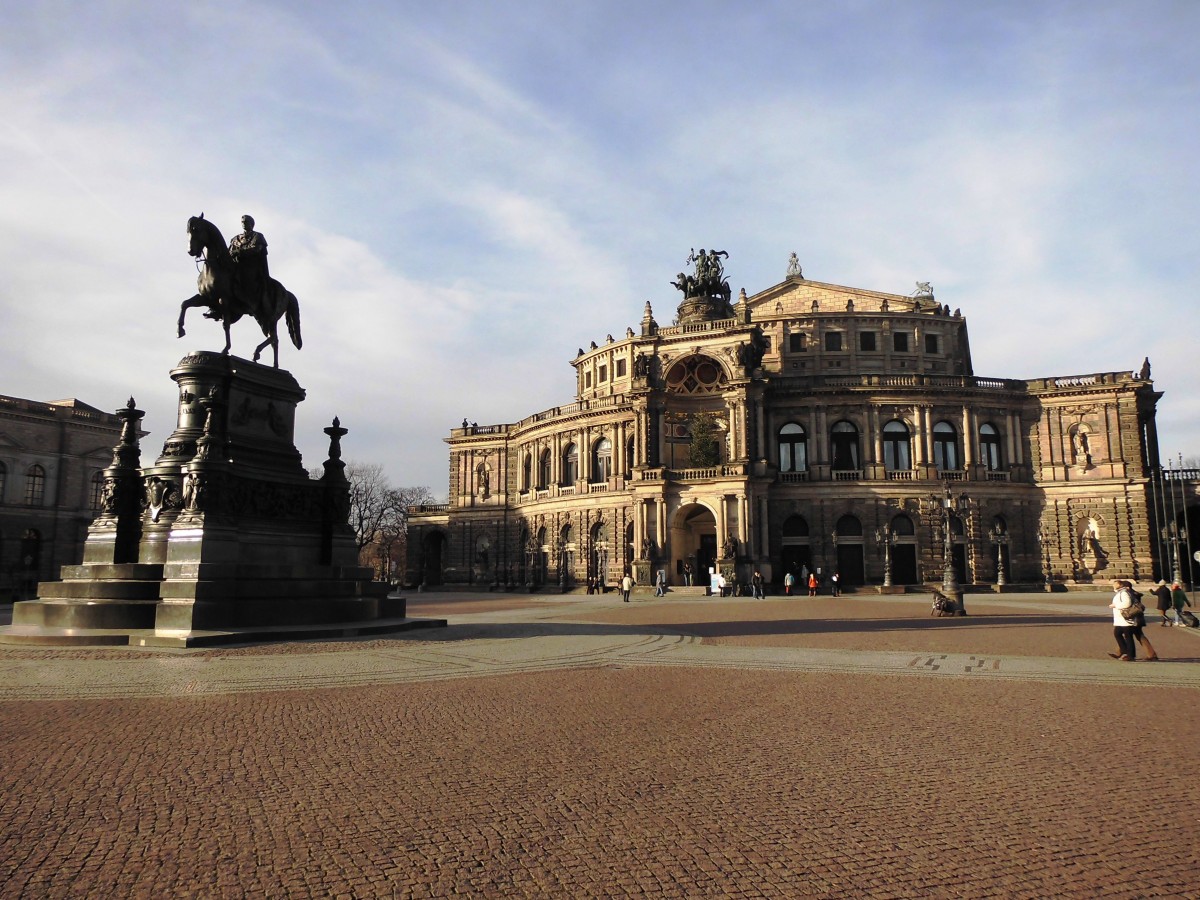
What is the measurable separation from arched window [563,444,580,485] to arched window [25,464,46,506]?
3995 centimetres

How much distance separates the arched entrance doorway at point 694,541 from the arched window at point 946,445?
644 inches

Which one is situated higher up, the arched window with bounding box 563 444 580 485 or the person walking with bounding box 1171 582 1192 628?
the arched window with bounding box 563 444 580 485

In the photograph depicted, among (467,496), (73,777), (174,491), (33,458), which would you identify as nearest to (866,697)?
(73,777)

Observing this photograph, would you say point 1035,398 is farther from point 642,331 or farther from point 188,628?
point 188,628

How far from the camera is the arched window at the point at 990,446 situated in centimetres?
5981

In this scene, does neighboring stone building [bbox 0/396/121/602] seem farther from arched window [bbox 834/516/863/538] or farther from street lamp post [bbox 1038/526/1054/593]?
street lamp post [bbox 1038/526/1054/593]

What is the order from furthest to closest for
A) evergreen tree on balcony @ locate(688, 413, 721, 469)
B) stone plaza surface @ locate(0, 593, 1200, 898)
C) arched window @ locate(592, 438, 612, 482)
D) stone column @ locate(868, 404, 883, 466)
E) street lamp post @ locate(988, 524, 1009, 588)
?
1. arched window @ locate(592, 438, 612, 482)
2. stone column @ locate(868, 404, 883, 466)
3. evergreen tree on balcony @ locate(688, 413, 721, 469)
4. street lamp post @ locate(988, 524, 1009, 588)
5. stone plaza surface @ locate(0, 593, 1200, 898)

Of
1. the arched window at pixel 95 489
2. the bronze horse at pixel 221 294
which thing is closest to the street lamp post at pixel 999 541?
the bronze horse at pixel 221 294

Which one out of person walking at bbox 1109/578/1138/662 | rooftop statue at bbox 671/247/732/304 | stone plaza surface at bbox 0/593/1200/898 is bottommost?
stone plaza surface at bbox 0/593/1200/898

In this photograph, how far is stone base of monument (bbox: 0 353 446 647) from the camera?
55.8ft

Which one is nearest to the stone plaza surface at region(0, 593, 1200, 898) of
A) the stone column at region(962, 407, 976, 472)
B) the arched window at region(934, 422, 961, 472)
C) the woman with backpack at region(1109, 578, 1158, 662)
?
the woman with backpack at region(1109, 578, 1158, 662)

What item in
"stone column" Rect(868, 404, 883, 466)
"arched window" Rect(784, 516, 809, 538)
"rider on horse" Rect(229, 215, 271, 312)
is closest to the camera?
"rider on horse" Rect(229, 215, 271, 312)

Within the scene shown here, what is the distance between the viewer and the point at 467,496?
241 ft

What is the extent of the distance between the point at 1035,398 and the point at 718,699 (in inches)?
2246
